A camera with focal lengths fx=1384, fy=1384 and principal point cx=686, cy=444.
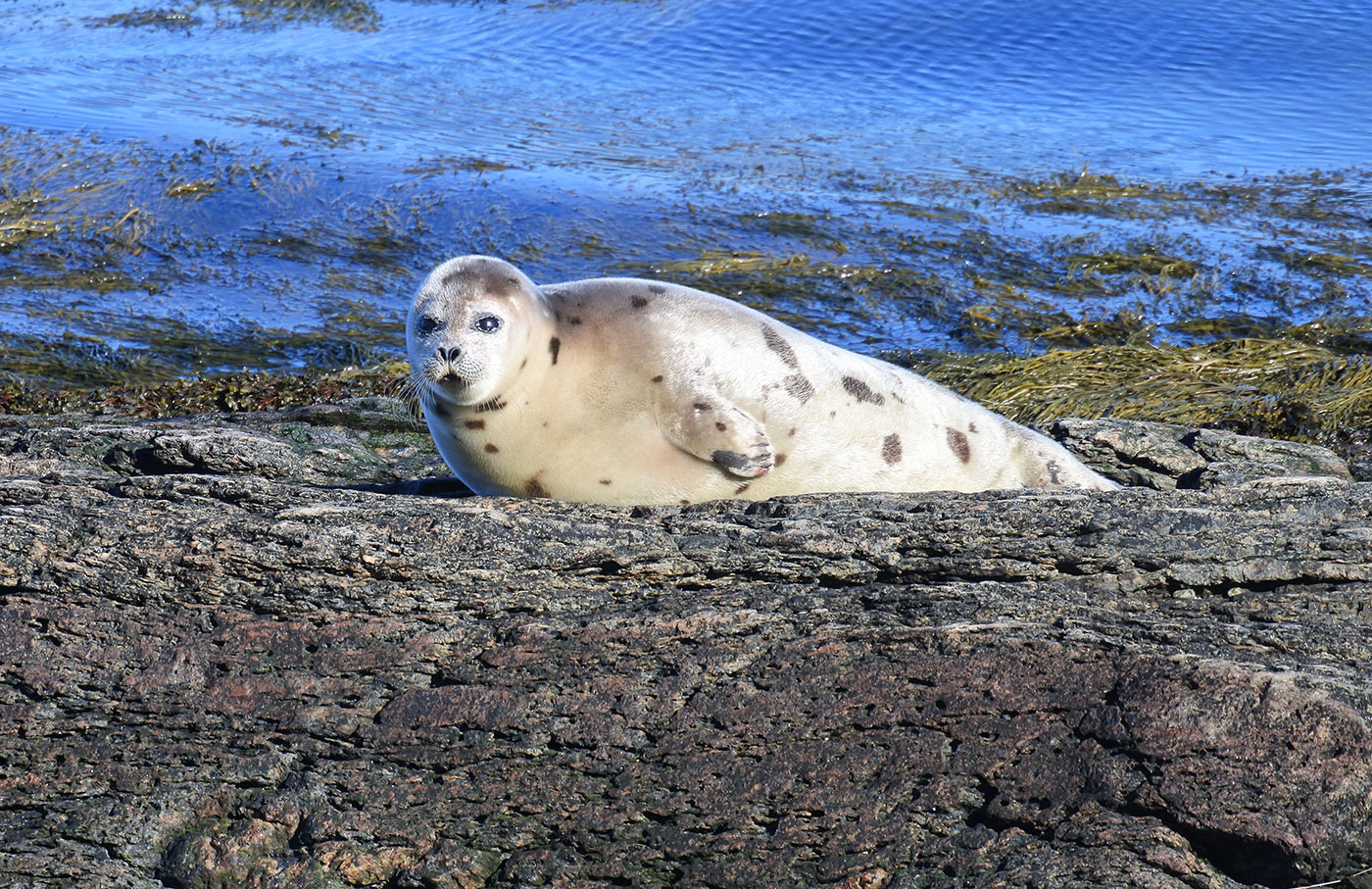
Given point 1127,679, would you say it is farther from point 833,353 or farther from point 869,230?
point 869,230

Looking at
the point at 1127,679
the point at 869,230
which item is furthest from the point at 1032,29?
the point at 1127,679

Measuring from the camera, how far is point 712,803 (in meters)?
3.26

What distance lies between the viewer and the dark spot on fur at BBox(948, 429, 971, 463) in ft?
17.5

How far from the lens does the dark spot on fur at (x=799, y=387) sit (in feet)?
16.3

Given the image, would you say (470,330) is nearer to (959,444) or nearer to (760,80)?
(959,444)

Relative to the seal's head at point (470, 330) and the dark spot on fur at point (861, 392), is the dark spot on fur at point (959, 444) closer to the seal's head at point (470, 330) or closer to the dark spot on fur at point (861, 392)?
the dark spot on fur at point (861, 392)

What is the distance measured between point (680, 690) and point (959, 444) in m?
2.24

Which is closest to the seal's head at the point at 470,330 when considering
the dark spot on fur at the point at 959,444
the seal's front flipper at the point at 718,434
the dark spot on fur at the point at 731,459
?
the seal's front flipper at the point at 718,434

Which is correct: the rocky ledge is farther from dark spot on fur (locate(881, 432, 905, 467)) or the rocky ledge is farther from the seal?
dark spot on fur (locate(881, 432, 905, 467))

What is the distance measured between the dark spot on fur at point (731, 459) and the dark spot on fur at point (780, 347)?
0.55 m

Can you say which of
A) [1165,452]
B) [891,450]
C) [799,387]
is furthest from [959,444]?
[1165,452]

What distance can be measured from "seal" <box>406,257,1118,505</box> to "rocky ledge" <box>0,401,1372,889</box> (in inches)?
14.5

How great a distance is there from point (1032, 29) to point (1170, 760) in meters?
21.8

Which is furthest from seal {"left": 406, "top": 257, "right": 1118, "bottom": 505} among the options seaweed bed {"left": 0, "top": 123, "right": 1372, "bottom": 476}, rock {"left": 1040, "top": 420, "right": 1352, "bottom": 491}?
seaweed bed {"left": 0, "top": 123, "right": 1372, "bottom": 476}
